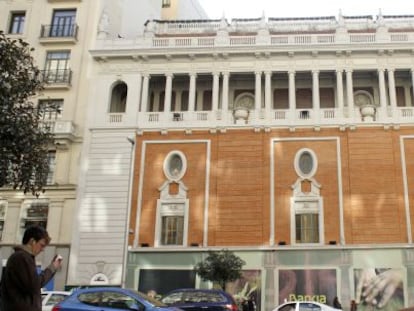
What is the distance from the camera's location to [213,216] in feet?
100

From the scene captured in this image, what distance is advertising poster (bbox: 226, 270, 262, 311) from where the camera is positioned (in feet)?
93.4

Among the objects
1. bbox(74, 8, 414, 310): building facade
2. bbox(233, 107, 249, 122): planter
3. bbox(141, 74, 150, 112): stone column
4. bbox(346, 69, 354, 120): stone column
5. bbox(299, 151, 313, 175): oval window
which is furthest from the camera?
bbox(141, 74, 150, 112): stone column

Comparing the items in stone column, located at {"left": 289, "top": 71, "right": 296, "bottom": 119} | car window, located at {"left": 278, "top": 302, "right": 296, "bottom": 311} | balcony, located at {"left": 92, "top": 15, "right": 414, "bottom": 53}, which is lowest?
car window, located at {"left": 278, "top": 302, "right": 296, "bottom": 311}

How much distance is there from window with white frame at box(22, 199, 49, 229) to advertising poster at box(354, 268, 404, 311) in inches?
710

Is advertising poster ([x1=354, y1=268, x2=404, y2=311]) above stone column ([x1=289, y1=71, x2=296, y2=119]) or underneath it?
underneath

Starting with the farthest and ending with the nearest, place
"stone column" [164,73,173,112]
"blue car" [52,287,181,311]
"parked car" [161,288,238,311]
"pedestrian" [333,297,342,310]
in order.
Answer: "stone column" [164,73,173,112] < "pedestrian" [333,297,342,310] < "parked car" [161,288,238,311] < "blue car" [52,287,181,311]

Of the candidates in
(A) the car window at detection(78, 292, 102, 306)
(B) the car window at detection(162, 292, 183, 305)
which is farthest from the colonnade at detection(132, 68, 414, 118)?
(A) the car window at detection(78, 292, 102, 306)

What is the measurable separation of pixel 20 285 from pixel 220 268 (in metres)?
21.7

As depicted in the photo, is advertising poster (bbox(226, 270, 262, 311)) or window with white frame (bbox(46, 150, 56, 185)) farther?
window with white frame (bbox(46, 150, 56, 185))

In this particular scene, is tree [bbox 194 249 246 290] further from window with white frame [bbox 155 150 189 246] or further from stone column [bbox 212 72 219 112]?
stone column [bbox 212 72 219 112]

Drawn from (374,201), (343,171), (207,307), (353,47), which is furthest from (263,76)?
(207,307)

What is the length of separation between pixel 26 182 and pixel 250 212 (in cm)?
1723

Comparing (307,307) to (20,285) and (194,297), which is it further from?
(20,285)

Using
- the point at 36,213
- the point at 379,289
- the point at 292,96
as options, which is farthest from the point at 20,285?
the point at 292,96
